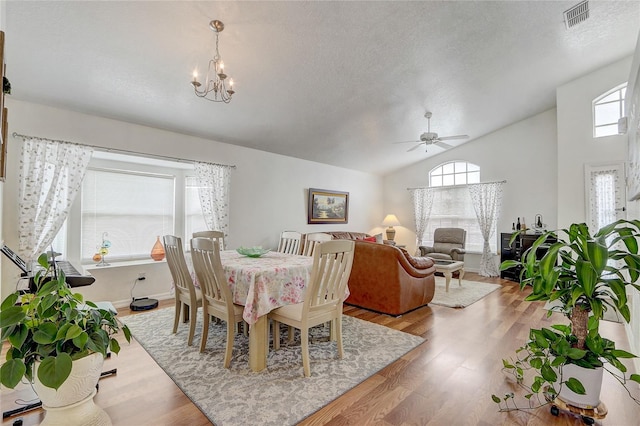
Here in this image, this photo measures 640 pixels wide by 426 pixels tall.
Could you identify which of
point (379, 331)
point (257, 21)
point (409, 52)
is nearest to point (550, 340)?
point (379, 331)

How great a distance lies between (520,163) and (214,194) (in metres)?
6.10

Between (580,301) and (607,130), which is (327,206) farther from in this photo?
(580,301)

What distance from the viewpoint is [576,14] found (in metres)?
3.23

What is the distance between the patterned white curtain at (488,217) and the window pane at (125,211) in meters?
6.15

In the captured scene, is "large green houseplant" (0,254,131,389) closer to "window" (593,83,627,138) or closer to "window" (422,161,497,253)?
"window" (593,83,627,138)

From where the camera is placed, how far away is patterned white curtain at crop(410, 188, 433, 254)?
294 inches

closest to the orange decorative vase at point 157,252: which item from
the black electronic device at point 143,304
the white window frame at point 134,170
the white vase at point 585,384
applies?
the white window frame at point 134,170

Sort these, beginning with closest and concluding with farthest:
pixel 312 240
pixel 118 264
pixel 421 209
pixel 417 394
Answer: pixel 417 394 → pixel 312 240 → pixel 118 264 → pixel 421 209

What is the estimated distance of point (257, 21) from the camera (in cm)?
266

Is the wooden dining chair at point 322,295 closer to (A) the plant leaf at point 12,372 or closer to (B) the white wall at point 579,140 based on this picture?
(A) the plant leaf at point 12,372

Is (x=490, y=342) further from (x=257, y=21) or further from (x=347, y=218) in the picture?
(x=347, y=218)

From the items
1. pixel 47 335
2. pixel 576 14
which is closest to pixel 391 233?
pixel 576 14

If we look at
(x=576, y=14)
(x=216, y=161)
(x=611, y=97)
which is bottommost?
Answer: (x=216, y=161)

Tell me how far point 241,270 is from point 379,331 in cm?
164
